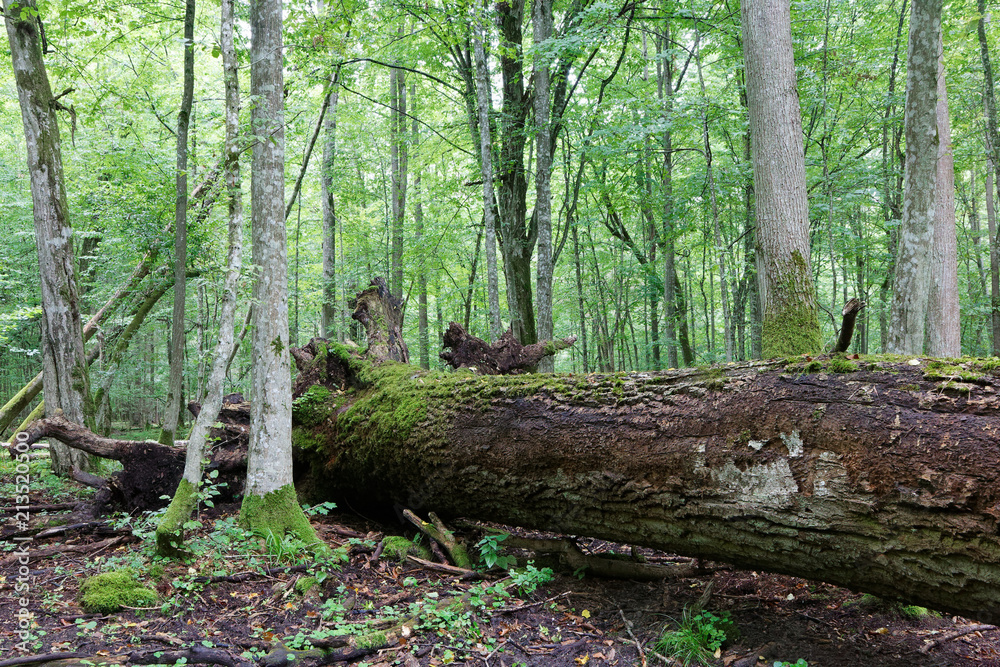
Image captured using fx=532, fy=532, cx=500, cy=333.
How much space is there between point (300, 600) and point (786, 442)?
3174 millimetres

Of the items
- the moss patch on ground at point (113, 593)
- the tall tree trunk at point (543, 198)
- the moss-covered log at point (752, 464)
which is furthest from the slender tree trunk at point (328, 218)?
the moss patch on ground at point (113, 593)

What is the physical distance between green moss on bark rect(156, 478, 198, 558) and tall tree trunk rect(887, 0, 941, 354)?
6616 mm

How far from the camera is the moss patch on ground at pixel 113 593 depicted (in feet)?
10.4

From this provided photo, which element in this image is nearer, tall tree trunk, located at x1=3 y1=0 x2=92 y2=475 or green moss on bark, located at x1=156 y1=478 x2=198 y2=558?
green moss on bark, located at x1=156 y1=478 x2=198 y2=558

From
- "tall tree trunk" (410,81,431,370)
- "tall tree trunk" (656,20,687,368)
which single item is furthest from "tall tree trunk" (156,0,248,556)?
"tall tree trunk" (410,81,431,370)

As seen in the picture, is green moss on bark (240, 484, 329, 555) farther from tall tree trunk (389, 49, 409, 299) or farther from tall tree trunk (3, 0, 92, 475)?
tall tree trunk (389, 49, 409, 299)

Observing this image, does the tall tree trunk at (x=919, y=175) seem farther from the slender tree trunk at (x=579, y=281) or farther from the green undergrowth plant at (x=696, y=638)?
the slender tree trunk at (x=579, y=281)

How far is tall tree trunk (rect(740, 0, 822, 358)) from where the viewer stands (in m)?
5.13

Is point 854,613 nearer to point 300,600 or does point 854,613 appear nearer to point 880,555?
point 880,555

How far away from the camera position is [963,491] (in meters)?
2.40

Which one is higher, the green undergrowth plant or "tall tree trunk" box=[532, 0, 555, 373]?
"tall tree trunk" box=[532, 0, 555, 373]

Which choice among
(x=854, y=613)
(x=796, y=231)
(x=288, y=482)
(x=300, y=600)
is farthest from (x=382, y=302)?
(x=854, y=613)

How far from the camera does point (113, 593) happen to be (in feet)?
10.6

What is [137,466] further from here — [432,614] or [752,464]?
[752,464]
